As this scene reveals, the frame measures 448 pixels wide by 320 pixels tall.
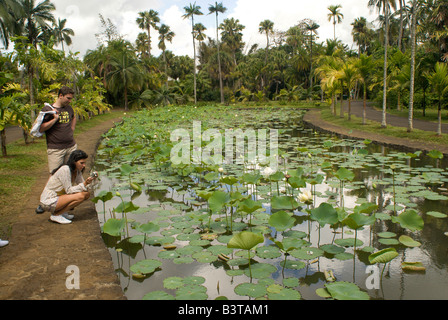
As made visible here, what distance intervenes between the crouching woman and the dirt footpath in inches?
6.2

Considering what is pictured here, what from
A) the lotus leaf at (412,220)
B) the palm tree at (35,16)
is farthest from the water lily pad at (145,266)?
the palm tree at (35,16)

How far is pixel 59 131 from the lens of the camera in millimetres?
3912

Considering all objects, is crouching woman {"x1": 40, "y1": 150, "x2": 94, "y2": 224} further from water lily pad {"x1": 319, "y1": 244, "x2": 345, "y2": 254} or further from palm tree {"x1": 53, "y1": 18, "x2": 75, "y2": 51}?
palm tree {"x1": 53, "y1": 18, "x2": 75, "y2": 51}

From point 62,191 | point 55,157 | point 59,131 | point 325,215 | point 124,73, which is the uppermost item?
point 124,73

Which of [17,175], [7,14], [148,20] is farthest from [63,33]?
[17,175]

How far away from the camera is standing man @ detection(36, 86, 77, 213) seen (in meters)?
3.81

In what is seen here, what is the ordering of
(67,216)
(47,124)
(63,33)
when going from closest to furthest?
(47,124), (67,216), (63,33)

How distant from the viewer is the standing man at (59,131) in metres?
3.81

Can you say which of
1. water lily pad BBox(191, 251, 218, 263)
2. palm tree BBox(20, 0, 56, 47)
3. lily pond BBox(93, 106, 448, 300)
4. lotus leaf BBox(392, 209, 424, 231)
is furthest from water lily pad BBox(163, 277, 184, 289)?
palm tree BBox(20, 0, 56, 47)

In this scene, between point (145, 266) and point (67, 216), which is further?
point (67, 216)

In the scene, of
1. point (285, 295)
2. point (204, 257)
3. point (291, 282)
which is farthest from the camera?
point (204, 257)

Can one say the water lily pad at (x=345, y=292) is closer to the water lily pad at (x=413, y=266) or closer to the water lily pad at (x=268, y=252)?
the water lily pad at (x=268, y=252)

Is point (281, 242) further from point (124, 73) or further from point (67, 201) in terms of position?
point (124, 73)

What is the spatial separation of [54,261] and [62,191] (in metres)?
1.10
